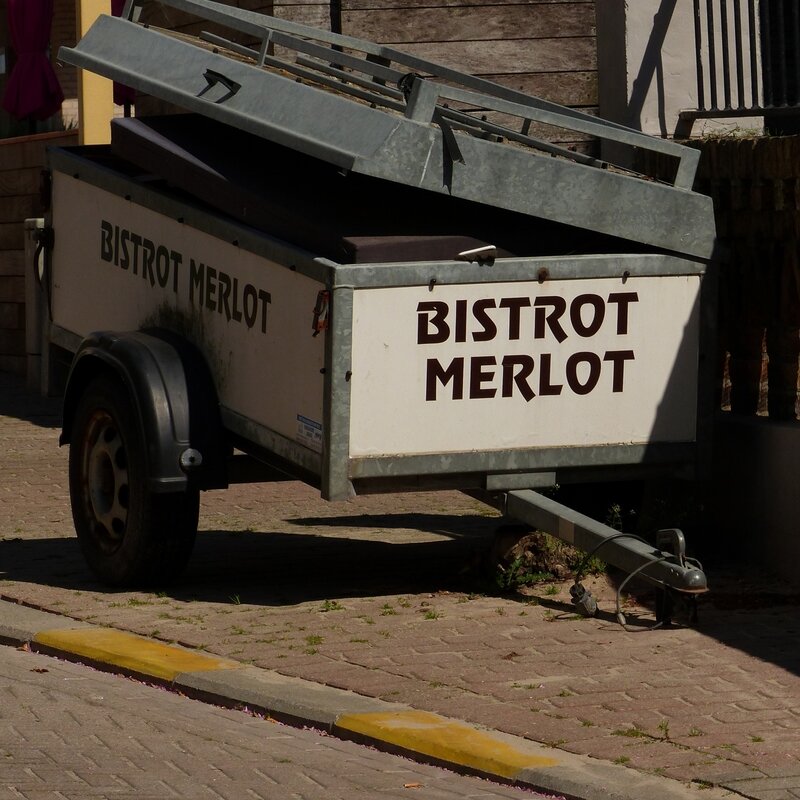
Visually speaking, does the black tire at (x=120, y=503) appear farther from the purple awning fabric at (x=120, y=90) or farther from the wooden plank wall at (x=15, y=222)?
the wooden plank wall at (x=15, y=222)

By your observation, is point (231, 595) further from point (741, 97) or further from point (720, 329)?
Result: point (741, 97)

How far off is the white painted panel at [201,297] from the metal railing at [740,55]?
379 cm

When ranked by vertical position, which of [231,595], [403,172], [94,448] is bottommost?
[231,595]

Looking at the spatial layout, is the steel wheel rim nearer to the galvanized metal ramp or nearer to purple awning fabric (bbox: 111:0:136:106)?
the galvanized metal ramp

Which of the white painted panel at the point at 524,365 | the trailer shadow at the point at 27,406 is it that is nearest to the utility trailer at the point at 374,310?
the white painted panel at the point at 524,365

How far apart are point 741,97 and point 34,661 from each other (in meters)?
6.07

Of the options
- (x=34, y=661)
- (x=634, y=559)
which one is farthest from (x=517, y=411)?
(x=34, y=661)

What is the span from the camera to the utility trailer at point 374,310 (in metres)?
7.79

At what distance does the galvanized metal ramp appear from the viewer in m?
7.68

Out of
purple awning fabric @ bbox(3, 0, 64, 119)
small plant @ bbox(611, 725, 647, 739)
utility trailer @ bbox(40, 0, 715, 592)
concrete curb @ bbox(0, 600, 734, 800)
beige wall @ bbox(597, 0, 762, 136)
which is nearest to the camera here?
concrete curb @ bbox(0, 600, 734, 800)

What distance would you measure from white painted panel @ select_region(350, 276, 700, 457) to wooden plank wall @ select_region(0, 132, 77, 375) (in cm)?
1040

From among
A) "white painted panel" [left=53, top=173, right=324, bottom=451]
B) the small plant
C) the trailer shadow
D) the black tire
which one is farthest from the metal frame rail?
the trailer shadow

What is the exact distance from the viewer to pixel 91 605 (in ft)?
27.7

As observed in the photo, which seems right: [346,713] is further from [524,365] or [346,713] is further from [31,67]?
[31,67]
